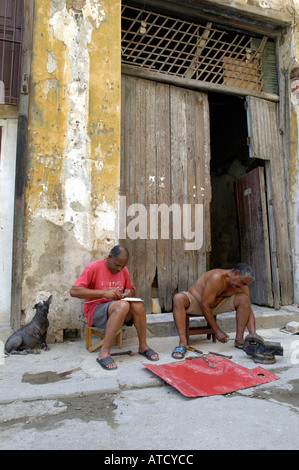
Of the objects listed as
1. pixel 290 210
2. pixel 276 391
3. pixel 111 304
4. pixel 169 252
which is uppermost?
pixel 290 210

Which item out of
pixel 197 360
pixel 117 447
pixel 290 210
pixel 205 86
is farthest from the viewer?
pixel 290 210

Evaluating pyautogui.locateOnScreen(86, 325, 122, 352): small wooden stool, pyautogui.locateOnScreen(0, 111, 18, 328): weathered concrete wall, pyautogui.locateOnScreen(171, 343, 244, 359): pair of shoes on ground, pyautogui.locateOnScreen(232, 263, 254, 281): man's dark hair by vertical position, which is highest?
pyautogui.locateOnScreen(0, 111, 18, 328): weathered concrete wall

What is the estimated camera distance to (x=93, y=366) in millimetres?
3131

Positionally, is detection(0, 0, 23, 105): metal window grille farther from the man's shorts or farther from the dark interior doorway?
the dark interior doorway

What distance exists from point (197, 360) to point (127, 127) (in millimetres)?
3095

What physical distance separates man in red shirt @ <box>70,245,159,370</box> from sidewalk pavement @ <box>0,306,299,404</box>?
0.53 ft

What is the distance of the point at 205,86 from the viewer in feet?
16.8

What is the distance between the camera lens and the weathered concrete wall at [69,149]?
380cm

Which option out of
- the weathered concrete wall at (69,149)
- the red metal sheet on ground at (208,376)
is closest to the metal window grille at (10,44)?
the weathered concrete wall at (69,149)

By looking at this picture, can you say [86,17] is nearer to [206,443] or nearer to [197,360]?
[197,360]

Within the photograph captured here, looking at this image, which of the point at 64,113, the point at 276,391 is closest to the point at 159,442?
the point at 276,391

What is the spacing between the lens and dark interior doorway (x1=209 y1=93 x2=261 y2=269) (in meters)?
7.44

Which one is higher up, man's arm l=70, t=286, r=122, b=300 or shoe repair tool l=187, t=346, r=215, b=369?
man's arm l=70, t=286, r=122, b=300

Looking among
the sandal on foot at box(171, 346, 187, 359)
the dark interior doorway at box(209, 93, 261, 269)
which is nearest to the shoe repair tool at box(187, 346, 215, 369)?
the sandal on foot at box(171, 346, 187, 359)
